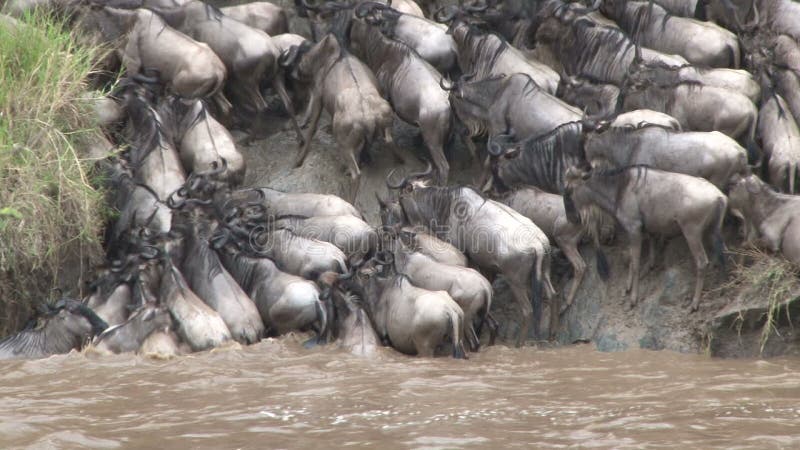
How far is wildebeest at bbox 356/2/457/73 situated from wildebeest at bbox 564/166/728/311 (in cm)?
297

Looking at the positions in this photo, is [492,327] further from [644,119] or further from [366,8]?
[366,8]

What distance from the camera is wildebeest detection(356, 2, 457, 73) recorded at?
12047 millimetres

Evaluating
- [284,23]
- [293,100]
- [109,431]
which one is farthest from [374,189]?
[109,431]

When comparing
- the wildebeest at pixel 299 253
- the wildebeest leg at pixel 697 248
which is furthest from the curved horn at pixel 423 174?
the wildebeest leg at pixel 697 248

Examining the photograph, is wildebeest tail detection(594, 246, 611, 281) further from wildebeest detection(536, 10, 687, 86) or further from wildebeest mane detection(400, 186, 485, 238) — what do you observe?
wildebeest detection(536, 10, 687, 86)

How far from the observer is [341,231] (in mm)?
10000

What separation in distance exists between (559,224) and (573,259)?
1.04ft

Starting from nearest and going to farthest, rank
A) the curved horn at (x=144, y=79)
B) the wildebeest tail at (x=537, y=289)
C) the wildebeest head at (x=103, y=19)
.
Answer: the wildebeest tail at (x=537, y=289) < the curved horn at (x=144, y=79) < the wildebeest head at (x=103, y=19)

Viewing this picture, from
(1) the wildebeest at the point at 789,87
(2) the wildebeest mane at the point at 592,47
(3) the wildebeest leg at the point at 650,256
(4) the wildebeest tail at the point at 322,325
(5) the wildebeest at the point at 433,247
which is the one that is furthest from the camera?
(2) the wildebeest mane at the point at 592,47

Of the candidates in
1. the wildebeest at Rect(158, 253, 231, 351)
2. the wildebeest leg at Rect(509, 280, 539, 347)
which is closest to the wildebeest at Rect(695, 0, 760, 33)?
the wildebeest leg at Rect(509, 280, 539, 347)

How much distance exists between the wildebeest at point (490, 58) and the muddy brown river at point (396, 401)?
142 inches

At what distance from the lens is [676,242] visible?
952 cm

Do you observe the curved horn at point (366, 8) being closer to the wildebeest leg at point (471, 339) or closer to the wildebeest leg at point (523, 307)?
the wildebeest leg at point (523, 307)

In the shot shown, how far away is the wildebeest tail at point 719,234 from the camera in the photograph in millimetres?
8914
